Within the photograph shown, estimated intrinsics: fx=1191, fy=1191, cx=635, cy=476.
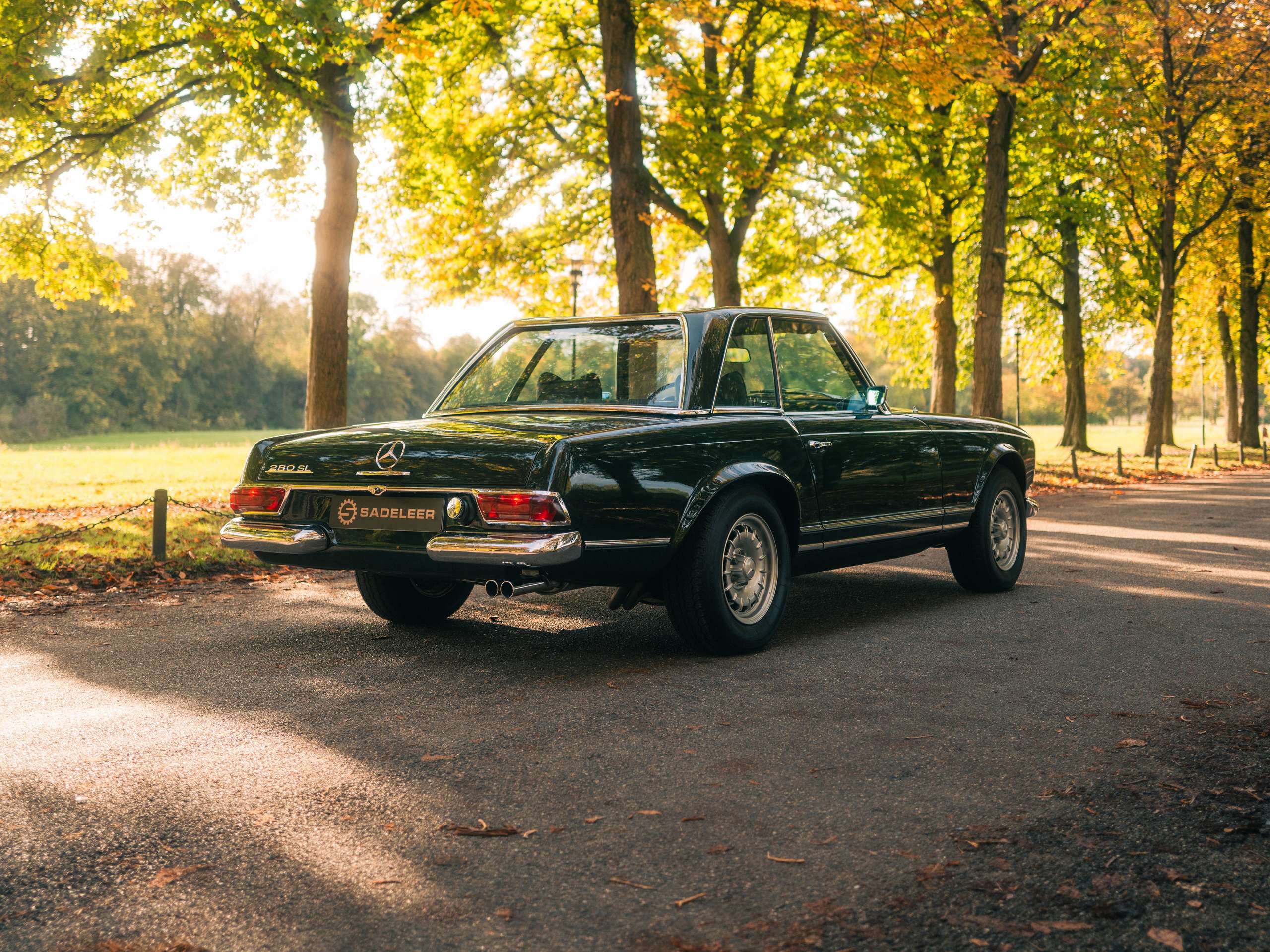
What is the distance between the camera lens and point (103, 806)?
12.0 ft

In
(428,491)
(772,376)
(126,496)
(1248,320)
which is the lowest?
(126,496)

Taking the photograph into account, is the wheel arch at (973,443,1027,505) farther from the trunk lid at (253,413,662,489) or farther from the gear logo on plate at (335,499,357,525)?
the gear logo on plate at (335,499,357,525)

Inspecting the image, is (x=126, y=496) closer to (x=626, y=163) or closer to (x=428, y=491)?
(x=626, y=163)

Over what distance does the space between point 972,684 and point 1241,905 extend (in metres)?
2.48

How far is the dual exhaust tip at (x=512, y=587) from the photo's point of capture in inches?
205

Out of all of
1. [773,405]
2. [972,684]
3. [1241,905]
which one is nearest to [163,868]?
[1241,905]

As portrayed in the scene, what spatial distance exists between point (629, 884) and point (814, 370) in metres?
4.31

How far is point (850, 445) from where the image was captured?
22.1 feet

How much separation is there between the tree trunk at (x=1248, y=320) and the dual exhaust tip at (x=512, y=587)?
35830 millimetres

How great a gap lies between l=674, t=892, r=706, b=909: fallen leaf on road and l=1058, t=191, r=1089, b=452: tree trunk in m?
29.7

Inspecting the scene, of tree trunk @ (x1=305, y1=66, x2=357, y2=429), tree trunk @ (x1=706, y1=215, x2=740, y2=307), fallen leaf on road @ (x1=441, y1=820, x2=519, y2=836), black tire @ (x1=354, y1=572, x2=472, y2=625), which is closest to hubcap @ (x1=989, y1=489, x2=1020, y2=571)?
black tire @ (x1=354, y1=572, x2=472, y2=625)

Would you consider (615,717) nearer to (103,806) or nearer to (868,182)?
(103,806)

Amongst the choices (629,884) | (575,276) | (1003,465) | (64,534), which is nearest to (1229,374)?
(575,276)

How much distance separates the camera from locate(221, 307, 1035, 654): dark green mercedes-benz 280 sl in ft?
17.1
